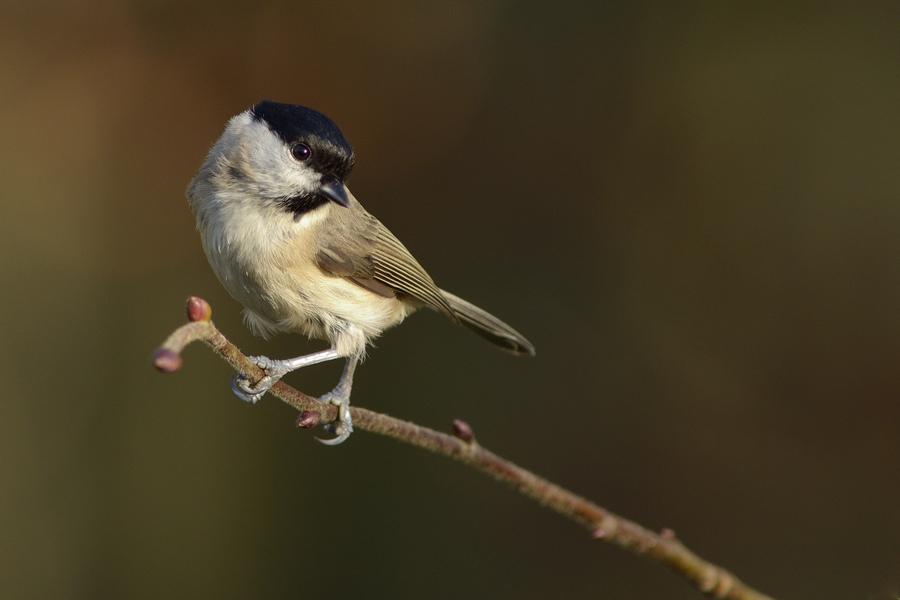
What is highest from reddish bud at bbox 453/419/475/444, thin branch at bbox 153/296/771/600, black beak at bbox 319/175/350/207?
black beak at bbox 319/175/350/207

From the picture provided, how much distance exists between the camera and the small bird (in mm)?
2504

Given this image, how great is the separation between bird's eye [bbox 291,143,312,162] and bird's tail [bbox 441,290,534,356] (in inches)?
35.5

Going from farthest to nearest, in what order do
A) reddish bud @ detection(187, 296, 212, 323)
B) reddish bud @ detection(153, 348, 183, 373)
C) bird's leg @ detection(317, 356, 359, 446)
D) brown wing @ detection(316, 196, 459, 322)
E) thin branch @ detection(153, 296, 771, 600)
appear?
brown wing @ detection(316, 196, 459, 322), bird's leg @ detection(317, 356, 359, 446), thin branch @ detection(153, 296, 771, 600), reddish bud @ detection(187, 296, 212, 323), reddish bud @ detection(153, 348, 183, 373)

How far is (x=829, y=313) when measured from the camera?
423 centimetres

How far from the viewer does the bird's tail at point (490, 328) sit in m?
3.16

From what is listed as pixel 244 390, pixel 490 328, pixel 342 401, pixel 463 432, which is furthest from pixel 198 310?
pixel 490 328

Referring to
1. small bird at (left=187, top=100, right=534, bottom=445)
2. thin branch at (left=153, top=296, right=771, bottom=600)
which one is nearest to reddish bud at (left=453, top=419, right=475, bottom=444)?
thin branch at (left=153, top=296, right=771, bottom=600)

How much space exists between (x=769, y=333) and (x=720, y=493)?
2.80ft

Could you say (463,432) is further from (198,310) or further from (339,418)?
(198,310)

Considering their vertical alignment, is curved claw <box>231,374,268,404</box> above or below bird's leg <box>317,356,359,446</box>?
above

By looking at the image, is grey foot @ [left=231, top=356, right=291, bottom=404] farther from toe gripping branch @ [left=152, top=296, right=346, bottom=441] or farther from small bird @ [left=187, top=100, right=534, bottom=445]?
small bird @ [left=187, top=100, right=534, bottom=445]

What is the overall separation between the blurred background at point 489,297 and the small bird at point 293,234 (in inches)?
65.7

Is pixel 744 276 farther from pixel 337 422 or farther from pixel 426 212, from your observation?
pixel 337 422

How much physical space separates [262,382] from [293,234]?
81 cm
